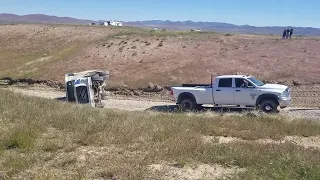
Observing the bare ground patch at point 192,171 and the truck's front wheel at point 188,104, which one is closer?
the bare ground patch at point 192,171

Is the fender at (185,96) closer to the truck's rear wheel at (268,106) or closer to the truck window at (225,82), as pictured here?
the truck window at (225,82)

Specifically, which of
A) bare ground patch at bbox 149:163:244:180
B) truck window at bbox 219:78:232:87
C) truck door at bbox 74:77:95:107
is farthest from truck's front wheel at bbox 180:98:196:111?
bare ground patch at bbox 149:163:244:180

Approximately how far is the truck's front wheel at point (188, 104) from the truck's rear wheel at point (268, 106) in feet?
11.3

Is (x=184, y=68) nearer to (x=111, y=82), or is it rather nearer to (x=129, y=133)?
(x=111, y=82)

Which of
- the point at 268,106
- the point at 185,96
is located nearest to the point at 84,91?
the point at 185,96

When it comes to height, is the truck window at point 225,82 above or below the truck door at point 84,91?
above

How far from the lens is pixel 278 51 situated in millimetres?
38344

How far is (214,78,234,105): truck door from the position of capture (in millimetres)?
22422

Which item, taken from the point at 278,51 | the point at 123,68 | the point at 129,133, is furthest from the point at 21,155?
the point at 278,51

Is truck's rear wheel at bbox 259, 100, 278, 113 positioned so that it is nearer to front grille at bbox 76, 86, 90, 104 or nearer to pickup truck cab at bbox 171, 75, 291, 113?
pickup truck cab at bbox 171, 75, 291, 113

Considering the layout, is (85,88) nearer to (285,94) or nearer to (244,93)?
(244,93)

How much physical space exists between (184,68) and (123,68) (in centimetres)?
545

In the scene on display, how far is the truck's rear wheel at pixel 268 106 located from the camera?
70.8 ft

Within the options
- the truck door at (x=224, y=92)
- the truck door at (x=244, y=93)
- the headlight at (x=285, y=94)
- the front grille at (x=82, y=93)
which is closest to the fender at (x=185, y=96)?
the truck door at (x=224, y=92)
